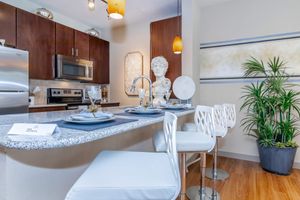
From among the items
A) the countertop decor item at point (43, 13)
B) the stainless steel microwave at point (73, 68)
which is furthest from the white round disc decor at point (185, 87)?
the countertop decor item at point (43, 13)

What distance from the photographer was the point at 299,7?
9.09 ft

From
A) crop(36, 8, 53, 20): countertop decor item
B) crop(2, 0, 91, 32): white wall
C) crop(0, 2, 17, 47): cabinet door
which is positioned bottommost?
crop(0, 2, 17, 47): cabinet door

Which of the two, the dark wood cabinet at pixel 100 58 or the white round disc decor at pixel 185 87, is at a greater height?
the dark wood cabinet at pixel 100 58

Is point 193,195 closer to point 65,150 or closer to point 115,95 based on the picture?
point 65,150

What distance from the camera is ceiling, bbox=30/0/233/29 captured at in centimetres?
329

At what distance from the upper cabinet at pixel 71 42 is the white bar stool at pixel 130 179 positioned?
308 cm

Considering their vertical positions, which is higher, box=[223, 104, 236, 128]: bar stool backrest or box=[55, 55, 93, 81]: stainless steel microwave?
box=[55, 55, 93, 81]: stainless steel microwave

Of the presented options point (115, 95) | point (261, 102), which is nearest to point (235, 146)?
point (261, 102)

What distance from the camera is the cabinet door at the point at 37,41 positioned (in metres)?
2.88

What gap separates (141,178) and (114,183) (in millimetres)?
117

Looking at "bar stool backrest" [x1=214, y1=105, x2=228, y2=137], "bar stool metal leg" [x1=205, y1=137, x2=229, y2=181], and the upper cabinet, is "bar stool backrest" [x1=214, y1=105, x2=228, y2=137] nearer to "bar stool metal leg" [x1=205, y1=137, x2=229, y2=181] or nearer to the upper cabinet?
"bar stool metal leg" [x1=205, y1=137, x2=229, y2=181]

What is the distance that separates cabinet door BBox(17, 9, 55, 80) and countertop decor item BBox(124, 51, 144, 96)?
5.16ft

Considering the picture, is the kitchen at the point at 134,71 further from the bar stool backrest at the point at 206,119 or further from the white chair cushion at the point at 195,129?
the bar stool backrest at the point at 206,119

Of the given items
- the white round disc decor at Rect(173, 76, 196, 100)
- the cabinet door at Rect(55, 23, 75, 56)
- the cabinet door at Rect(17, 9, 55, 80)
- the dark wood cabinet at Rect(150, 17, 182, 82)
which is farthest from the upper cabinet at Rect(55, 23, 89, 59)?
the white round disc decor at Rect(173, 76, 196, 100)
